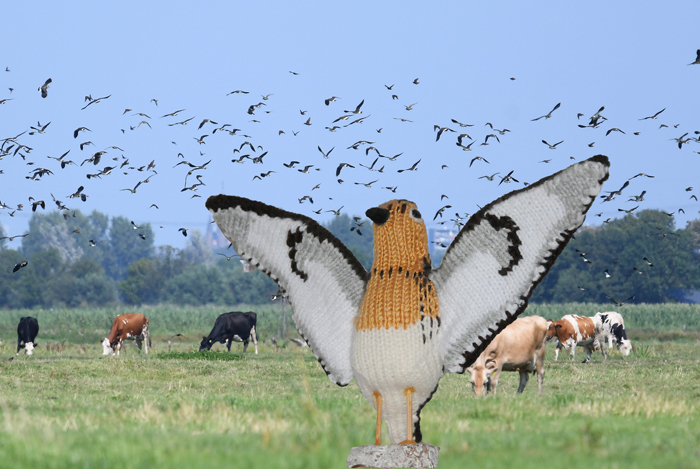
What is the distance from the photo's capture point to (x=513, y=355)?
16.0 metres

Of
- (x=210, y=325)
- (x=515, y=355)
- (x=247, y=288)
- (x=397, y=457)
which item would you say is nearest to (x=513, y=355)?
(x=515, y=355)

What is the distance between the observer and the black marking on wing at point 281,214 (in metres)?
6.60

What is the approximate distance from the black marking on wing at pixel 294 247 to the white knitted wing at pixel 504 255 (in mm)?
1184

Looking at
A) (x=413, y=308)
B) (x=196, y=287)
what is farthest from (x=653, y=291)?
(x=413, y=308)

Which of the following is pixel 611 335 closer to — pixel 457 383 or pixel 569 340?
pixel 569 340

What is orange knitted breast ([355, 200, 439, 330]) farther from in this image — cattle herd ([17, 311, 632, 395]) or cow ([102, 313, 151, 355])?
cow ([102, 313, 151, 355])

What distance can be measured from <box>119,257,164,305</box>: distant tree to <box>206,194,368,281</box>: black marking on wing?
101 metres

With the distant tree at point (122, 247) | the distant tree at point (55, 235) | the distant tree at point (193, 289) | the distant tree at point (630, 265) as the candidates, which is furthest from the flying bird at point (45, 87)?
the distant tree at point (122, 247)

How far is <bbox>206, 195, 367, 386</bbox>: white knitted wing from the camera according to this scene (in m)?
6.62

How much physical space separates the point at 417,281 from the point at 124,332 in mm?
27099

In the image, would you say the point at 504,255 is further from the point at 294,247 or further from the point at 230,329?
the point at 230,329

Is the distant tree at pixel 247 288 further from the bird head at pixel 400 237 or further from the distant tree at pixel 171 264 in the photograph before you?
the bird head at pixel 400 237

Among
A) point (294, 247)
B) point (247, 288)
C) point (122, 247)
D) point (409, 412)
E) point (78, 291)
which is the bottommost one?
point (409, 412)

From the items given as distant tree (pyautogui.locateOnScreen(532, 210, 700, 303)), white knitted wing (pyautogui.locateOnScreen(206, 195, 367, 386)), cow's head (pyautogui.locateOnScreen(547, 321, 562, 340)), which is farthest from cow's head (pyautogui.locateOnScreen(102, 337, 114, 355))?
distant tree (pyautogui.locateOnScreen(532, 210, 700, 303))
